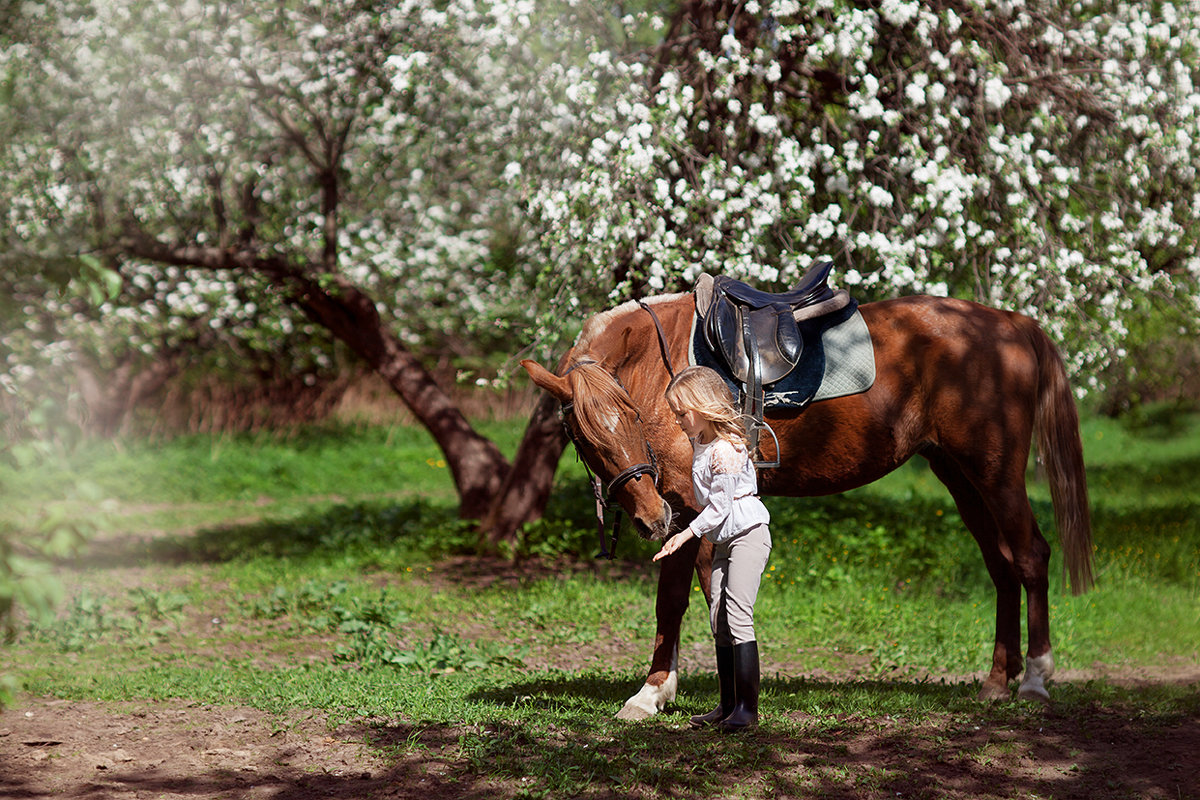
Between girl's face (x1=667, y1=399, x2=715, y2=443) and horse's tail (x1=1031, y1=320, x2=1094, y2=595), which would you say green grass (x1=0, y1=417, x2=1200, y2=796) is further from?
girl's face (x1=667, y1=399, x2=715, y2=443)

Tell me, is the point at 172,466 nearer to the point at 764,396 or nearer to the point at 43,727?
the point at 43,727

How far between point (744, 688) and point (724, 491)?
2.95ft

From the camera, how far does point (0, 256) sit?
9133 millimetres

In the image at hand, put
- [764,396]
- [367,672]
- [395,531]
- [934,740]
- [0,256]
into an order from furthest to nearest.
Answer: [395,531], [0,256], [367,672], [764,396], [934,740]

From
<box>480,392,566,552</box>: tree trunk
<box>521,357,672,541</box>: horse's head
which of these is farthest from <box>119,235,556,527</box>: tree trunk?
<box>521,357,672,541</box>: horse's head

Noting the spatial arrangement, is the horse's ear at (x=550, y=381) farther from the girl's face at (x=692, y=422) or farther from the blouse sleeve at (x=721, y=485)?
the blouse sleeve at (x=721, y=485)

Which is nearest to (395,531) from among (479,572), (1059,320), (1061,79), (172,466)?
(479,572)

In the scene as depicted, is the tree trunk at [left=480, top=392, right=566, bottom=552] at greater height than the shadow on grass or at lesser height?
greater

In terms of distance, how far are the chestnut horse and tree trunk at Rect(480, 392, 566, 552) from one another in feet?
15.1

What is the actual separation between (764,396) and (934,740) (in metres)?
1.70

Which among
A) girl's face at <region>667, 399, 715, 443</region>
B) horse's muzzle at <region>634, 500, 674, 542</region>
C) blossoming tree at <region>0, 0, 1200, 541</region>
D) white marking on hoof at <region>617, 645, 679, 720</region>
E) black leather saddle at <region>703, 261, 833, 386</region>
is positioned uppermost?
blossoming tree at <region>0, 0, 1200, 541</region>

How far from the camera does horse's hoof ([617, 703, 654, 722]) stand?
15.9 feet

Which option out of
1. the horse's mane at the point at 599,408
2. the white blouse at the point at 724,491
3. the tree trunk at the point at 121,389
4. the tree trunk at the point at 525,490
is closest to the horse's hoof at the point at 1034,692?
the white blouse at the point at 724,491

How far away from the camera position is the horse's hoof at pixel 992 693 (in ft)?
17.2
